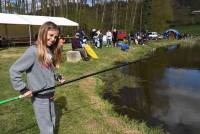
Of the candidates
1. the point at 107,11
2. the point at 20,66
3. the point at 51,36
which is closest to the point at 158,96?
the point at 51,36

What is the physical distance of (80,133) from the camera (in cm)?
777

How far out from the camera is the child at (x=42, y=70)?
514cm

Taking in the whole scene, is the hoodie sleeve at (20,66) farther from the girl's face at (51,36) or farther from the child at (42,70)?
the girl's face at (51,36)

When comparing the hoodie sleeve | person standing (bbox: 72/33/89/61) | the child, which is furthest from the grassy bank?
person standing (bbox: 72/33/89/61)

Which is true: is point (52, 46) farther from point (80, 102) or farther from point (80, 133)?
point (80, 102)

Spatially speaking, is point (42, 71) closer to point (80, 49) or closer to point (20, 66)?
point (20, 66)

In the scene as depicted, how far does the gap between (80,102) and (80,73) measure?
618 cm

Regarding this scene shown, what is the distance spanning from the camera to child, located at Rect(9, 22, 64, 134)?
5145 millimetres

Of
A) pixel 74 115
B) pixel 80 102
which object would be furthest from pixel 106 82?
pixel 74 115

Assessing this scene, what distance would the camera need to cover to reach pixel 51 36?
5199 millimetres

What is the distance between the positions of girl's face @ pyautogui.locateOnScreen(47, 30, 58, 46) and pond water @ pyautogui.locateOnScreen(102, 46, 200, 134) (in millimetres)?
5275

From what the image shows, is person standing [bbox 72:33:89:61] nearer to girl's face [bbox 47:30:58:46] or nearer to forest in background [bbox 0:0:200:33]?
girl's face [bbox 47:30:58:46]

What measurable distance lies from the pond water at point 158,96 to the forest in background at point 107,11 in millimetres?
32952

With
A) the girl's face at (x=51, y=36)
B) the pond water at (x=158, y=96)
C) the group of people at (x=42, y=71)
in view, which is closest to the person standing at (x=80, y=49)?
the pond water at (x=158, y=96)
